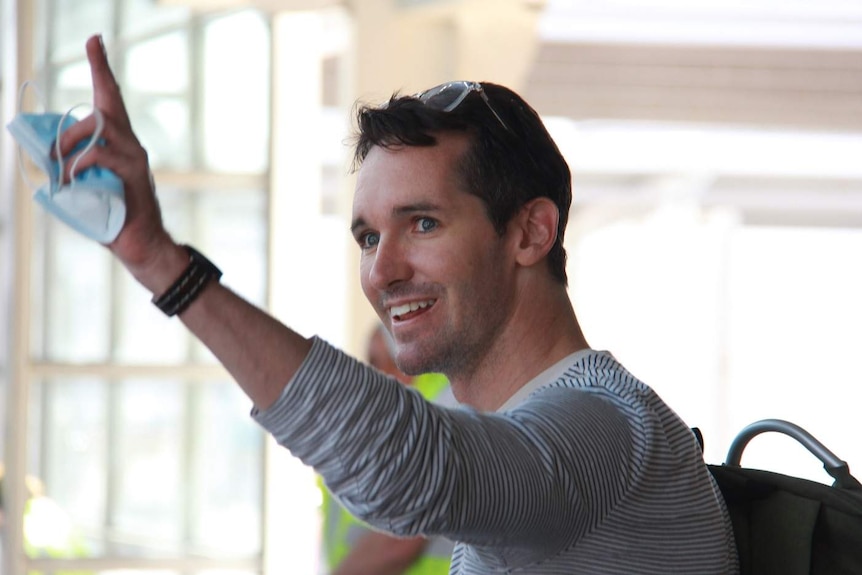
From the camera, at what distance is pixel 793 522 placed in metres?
1.23

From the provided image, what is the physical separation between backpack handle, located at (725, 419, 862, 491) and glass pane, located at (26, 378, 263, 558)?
92.6 inches

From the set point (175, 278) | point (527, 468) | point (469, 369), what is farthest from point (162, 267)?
point (469, 369)

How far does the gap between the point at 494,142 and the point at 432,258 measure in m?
0.14

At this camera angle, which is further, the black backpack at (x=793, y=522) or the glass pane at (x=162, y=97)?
the glass pane at (x=162, y=97)

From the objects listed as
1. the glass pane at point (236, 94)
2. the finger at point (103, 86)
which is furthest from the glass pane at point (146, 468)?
the finger at point (103, 86)

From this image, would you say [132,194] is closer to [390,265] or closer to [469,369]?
[390,265]

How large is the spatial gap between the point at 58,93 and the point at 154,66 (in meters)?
0.27

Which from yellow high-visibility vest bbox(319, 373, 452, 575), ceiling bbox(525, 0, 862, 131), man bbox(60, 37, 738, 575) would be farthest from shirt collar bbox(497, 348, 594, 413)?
ceiling bbox(525, 0, 862, 131)

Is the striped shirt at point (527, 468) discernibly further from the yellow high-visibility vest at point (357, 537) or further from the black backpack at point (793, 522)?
the yellow high-visibility vest at point (357, 537)

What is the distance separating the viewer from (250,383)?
2.97 ft

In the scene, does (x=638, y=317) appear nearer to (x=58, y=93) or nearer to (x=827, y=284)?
(x=827, y=284)

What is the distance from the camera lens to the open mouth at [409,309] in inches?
48.4

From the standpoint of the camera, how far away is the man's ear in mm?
1292

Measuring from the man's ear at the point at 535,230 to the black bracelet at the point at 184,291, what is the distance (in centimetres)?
43
